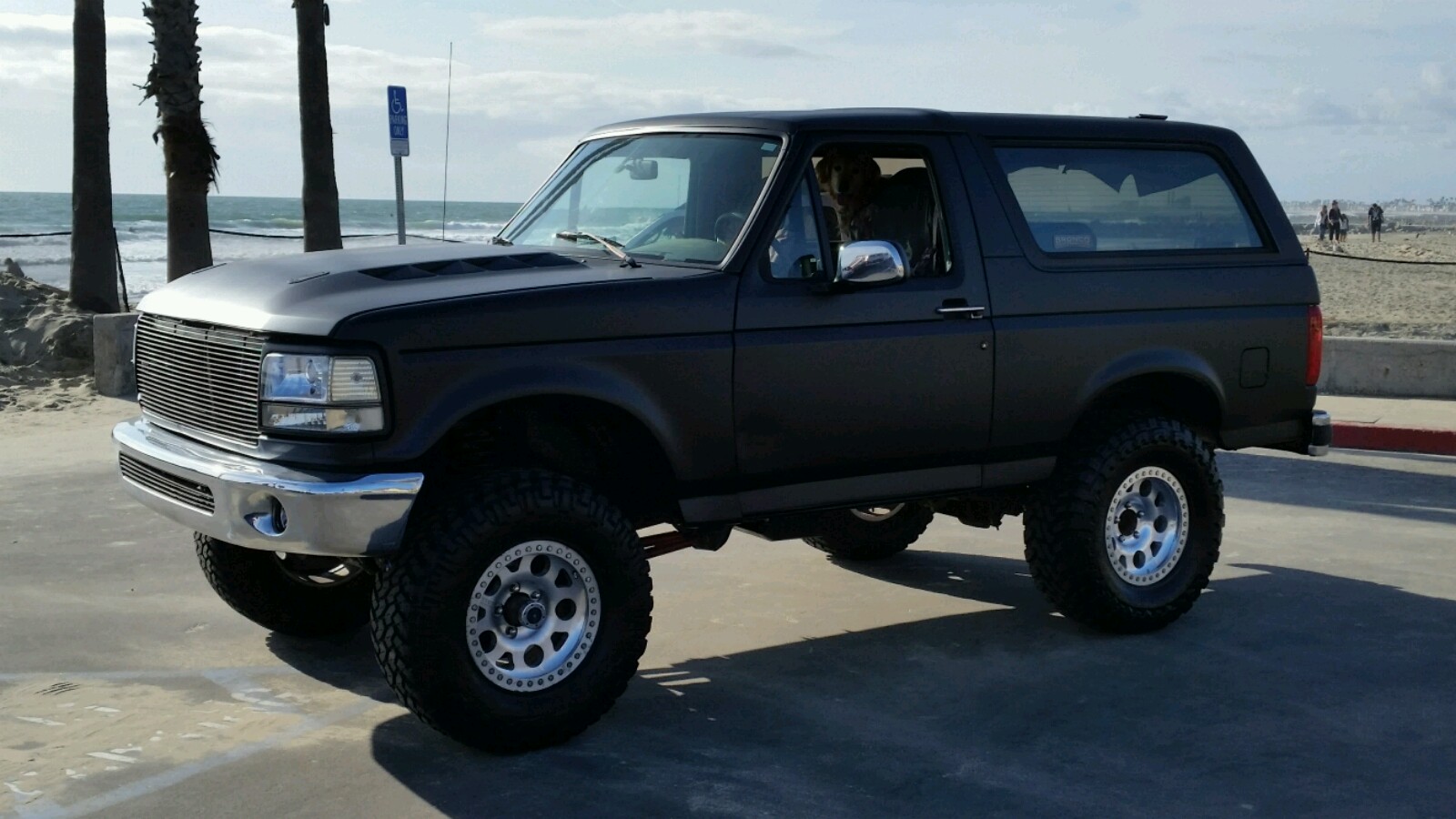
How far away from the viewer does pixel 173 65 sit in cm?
1644

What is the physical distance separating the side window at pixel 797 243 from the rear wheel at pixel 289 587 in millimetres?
1948

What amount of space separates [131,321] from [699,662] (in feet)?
30.7

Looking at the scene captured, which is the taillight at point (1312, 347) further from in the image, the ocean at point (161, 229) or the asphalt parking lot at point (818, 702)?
the ocean at point (161, 229)

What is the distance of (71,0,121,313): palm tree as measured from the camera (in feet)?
57.0

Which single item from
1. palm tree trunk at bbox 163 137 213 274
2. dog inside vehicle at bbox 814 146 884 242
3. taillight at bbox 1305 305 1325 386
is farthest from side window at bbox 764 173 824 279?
palm tree trunk at bbox 163 137 213 274

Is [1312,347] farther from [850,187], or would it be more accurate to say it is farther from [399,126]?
[399,126]

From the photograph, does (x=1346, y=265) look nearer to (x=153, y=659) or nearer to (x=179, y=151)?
(x=179, y=151)

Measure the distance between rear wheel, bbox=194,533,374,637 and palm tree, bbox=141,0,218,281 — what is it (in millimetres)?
11035

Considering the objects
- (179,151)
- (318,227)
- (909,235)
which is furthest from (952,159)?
(318,227)

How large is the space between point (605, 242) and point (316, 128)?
530 inches

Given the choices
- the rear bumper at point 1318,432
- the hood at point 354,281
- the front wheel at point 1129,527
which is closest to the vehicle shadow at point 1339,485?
the rear bumper at point 1318,432

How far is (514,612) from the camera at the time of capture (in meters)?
5.10

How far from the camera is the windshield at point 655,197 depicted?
5750 mm

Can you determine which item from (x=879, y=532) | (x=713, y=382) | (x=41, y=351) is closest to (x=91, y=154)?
(x=41, y=351)
